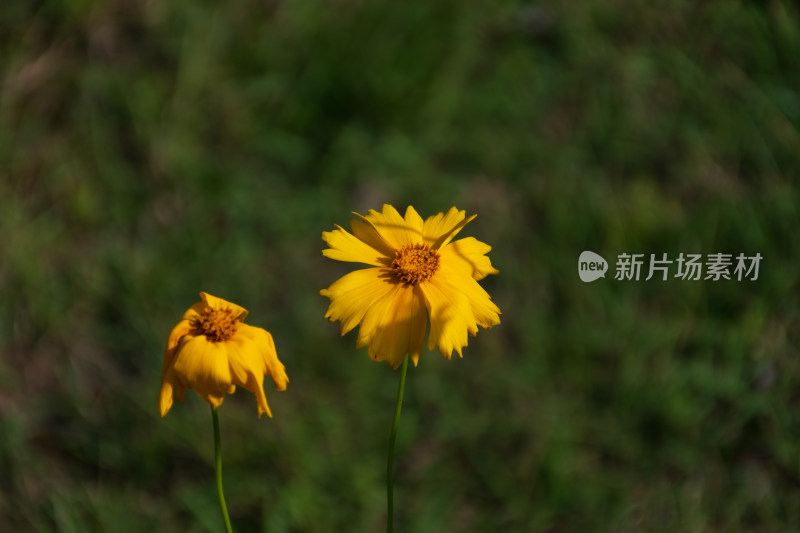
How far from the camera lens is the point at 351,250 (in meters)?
1.10

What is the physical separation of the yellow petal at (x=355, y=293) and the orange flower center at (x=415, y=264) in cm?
2

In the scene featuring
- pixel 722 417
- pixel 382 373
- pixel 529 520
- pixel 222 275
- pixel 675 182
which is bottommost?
pixel 529 520

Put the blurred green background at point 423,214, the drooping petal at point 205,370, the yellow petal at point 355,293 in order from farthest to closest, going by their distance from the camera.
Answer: the blurred green background at point 423,214 → the yellow petal at point 355,293 → the drooping petal at point 205,370

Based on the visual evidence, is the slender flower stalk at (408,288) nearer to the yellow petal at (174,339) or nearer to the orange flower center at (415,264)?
the orange flower center at (415,264)

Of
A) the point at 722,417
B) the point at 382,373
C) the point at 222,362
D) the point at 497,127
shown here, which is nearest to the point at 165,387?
the point at 222,362

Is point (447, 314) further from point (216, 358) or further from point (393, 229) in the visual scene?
point (216, 358)

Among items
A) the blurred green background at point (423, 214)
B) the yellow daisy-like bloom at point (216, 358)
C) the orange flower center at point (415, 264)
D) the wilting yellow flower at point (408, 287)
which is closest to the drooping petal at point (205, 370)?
the yellow daisy-like bloom at point (216, 358)

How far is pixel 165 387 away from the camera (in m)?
0.95

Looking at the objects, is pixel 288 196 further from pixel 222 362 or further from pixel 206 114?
pixel 222 362

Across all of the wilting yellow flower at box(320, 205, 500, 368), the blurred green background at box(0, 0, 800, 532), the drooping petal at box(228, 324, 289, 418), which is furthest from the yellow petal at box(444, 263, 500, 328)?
the blurred green background at box(0, 0, 800, 532)

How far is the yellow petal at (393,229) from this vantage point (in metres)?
1.11

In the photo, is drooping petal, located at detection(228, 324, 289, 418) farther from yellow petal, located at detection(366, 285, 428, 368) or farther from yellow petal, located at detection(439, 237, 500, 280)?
yellow petal, located at detection(439, 237, 500, 280)

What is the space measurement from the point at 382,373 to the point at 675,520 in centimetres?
80

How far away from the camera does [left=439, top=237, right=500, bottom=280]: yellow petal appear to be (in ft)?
3.57
